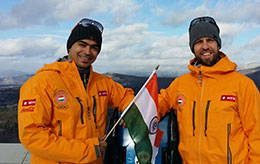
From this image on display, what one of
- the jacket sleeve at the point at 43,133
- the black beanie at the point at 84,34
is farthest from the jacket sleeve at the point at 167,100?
the black beanie at the point at 84,34

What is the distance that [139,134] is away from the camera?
219cm

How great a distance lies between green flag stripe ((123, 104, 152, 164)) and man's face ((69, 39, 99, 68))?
0.76 meters

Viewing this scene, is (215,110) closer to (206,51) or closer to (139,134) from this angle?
(206,51)

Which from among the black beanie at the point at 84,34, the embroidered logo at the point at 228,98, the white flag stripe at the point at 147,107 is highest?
the black beanie at the point at 84,34

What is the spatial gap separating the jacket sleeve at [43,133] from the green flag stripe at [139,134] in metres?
0.41

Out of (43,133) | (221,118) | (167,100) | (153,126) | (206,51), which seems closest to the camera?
(43,133)

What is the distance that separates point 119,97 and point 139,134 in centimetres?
79

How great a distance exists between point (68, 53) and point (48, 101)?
0.70 meters

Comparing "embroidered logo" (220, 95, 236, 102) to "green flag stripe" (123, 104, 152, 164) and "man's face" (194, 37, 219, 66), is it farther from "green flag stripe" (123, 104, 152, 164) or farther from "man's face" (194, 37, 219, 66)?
"green flag stripe" (123, 104, 152, 164)

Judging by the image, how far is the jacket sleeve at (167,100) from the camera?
273 cm

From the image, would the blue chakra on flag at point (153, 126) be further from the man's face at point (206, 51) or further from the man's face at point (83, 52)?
the man's face at point (83, 52)

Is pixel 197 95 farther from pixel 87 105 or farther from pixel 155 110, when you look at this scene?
pixel 87 105

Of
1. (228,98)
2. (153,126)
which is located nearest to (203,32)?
(228,98)

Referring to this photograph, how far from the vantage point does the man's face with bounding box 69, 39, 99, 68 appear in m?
2.43
